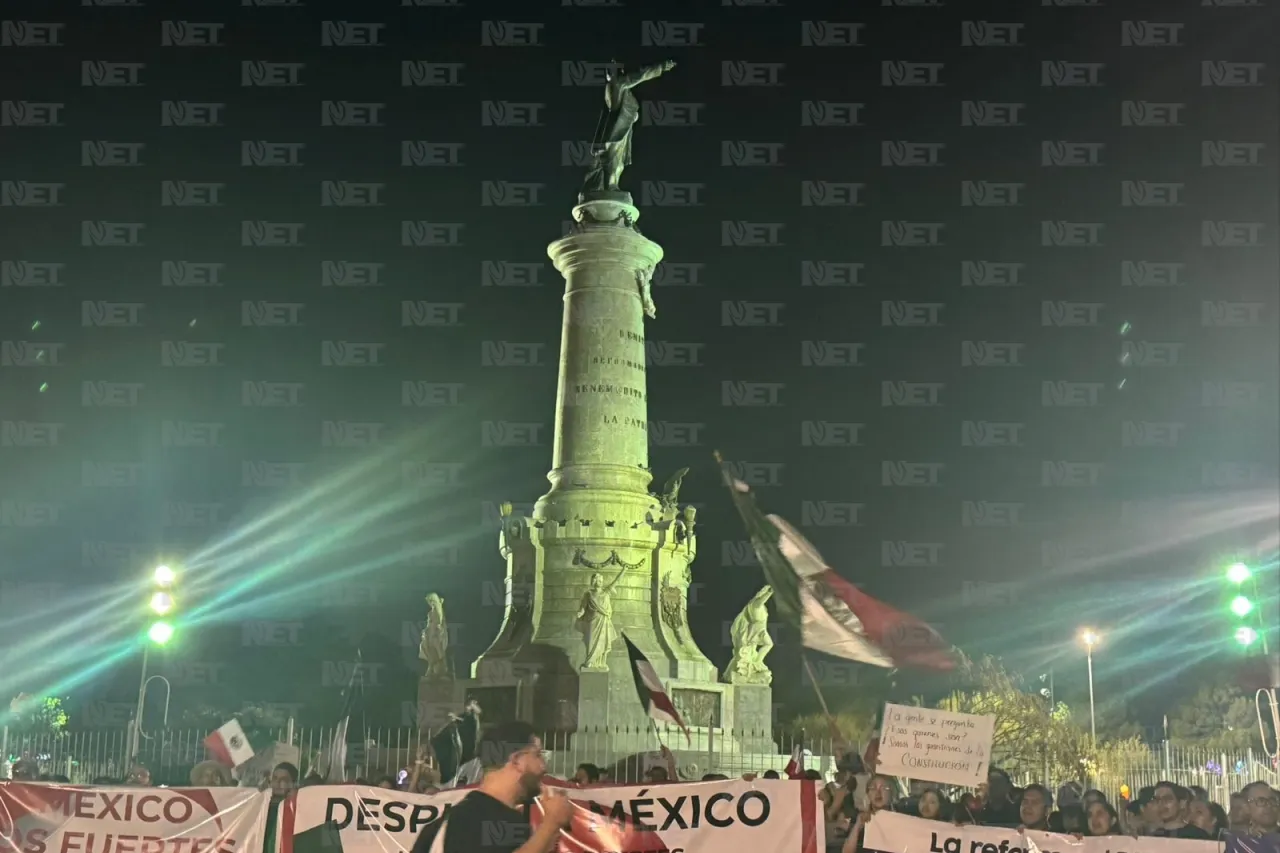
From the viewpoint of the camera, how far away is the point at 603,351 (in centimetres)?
3148

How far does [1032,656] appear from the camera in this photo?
64688mm

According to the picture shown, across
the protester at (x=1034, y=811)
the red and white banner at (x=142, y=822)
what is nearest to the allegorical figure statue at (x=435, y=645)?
the red and white banner at (x=142, y=822)

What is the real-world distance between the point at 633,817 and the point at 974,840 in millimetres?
3149

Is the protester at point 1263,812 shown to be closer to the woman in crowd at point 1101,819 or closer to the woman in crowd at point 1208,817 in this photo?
the woman in crowd at point 1208,817

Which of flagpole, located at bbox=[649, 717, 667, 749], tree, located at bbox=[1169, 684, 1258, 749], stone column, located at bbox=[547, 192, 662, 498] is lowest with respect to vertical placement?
flagpole, located at bbox=[649, 717, 667, 749]

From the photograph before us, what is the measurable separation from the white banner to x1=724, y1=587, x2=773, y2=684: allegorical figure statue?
17.7 m

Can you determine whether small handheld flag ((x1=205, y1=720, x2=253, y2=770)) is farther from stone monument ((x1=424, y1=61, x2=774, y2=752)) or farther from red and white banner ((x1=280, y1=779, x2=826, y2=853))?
stone monument ((x1=424, y1=61, x2=774, y2=752))

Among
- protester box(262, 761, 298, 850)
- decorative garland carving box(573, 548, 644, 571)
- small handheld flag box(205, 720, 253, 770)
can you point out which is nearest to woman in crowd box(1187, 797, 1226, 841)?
protester box(262, 761, 298, 850)

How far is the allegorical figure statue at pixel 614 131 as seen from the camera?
3231 centimetres

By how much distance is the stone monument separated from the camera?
95.0 ft

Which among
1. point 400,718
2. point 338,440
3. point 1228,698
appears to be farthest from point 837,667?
point 1228,698

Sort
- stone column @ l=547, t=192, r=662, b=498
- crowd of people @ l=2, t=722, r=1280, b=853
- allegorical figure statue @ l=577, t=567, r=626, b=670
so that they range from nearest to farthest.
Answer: crowd of people @ l=2, t=722, r=1280, b=853
allegorical figure statue @ l=577, t=567, r=626, b=670
stone column @ l=547, t=192, r=662, b=498

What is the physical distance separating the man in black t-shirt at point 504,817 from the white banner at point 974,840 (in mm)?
2982

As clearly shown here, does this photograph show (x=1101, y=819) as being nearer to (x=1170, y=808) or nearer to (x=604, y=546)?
(x=1170, y=808)
